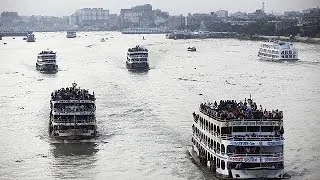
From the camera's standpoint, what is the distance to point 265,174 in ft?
69.4

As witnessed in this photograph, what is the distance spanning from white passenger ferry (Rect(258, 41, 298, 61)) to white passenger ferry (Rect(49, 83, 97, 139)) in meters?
44.3

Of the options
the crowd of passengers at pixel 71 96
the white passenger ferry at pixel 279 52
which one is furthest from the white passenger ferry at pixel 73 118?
the white passenger ferry at pixel 279 52

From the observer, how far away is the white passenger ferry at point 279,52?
7031cm

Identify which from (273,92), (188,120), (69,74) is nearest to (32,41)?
(69,74)

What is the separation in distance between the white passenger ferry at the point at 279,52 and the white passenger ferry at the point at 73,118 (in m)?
44.3

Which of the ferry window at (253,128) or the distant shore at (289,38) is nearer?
the ferry window at (253,128)

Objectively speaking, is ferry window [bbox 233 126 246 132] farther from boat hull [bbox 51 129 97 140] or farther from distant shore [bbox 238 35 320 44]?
distant shore [bbox 238 35 320 44]

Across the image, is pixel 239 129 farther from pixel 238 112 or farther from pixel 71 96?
pixel 71 96

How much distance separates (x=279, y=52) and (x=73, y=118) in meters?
45.5

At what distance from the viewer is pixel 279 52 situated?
233 feet

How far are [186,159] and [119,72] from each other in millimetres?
36923

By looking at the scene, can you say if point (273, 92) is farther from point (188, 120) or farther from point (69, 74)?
point (69, 74)

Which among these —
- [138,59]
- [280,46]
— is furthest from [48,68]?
[280,46]

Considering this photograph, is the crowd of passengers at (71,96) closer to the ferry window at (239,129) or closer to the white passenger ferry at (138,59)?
the ferry window at (239,129)
